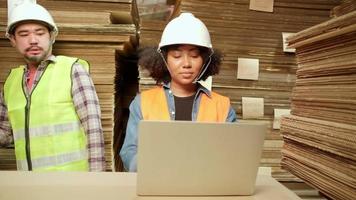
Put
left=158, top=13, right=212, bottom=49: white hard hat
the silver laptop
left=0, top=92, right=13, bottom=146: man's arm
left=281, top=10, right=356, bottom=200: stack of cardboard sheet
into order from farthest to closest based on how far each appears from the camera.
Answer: left=0, top=92, right=13, bottom=146: man's arm, left=158, top=13, right=212, bottom=49: white hard hat, left=281, top=10, right=356, bottom=200: stack of cardboard sheet, the silver laptop

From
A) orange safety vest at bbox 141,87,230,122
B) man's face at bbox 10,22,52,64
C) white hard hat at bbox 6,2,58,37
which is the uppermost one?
white hard hat at bbox 6,2,58,37

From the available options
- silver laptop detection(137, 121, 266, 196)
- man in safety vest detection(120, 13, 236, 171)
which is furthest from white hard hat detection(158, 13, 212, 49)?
silver laptop detection(137, 121, 266, 196)

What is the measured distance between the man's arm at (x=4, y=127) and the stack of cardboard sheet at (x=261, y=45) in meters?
0.94

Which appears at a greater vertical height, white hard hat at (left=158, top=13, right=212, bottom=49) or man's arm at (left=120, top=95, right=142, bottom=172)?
white hard hat at (left=158, top=13, right=212, bottom=49)

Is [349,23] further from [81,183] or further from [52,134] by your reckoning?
[52,134]

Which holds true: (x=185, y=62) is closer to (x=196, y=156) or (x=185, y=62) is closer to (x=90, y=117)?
(x=90, y=117)

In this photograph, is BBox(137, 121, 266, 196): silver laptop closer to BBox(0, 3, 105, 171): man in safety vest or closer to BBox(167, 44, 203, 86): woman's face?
BBox(167, 44, 203, 86): woman's face

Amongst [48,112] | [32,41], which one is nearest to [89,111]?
[48,112]

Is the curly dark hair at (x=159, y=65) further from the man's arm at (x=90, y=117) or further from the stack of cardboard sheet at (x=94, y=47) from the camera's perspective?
the stack of cardboard sheet at (x=94, y=47)

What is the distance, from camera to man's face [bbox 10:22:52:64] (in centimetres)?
219

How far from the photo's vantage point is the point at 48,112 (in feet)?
7.14

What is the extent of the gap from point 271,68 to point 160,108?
3.51 feet

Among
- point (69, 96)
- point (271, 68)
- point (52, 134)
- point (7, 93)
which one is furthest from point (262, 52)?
point (7, 93)

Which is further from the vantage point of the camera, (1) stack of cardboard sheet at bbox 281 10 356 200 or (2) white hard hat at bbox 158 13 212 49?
(2) white hard hat at bbox 158 13 212 49
